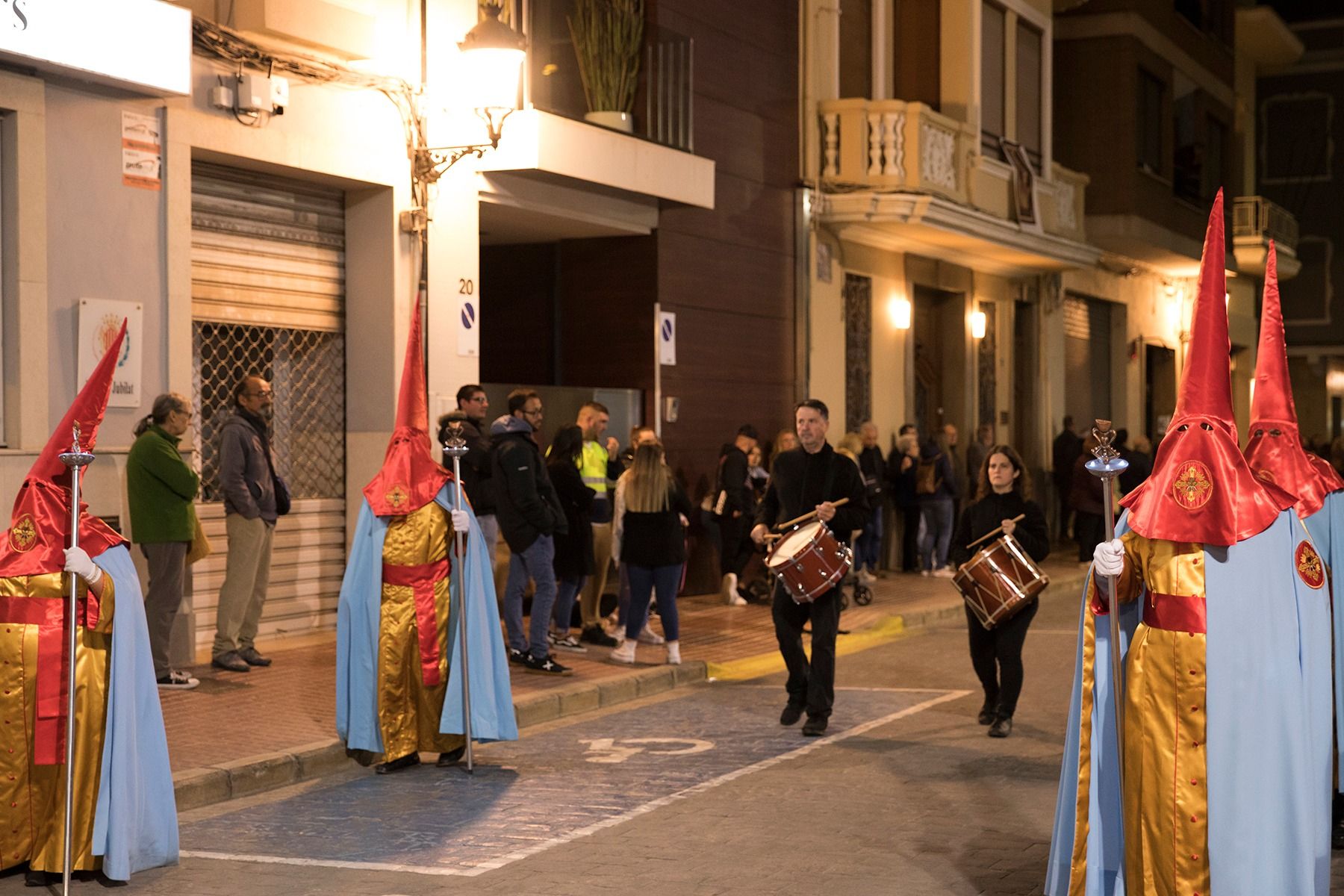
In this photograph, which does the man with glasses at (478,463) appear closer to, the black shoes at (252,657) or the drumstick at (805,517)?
the black shoes at (252,657)

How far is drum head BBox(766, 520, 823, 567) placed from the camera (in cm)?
981

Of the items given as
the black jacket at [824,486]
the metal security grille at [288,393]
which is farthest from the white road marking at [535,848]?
the metal security grille at [288,393]

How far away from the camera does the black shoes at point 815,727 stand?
10.0m

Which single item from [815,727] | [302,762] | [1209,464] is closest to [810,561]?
[815,727]

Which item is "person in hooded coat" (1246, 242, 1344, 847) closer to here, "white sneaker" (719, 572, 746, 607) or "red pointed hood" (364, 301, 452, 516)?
"red pointed hood" (364, 301, 452, 516)

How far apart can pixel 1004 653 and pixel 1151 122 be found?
20.6 m

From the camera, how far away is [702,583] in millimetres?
17719

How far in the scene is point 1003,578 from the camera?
976cm

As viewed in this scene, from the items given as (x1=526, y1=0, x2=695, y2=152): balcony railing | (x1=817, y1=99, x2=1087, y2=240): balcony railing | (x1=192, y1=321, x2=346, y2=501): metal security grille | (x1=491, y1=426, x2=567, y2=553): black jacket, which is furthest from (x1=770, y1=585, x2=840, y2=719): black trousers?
(x1=817, y1=99, x2=1087, y2=240): balcony railing

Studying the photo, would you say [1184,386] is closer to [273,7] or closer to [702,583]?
[273,7]

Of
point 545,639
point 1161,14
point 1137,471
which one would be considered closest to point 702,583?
point 545,639

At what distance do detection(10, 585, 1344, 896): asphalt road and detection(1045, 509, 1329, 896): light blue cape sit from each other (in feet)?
4.40

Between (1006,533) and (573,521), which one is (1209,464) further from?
(573,521)

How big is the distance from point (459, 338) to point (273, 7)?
10.9 feet
